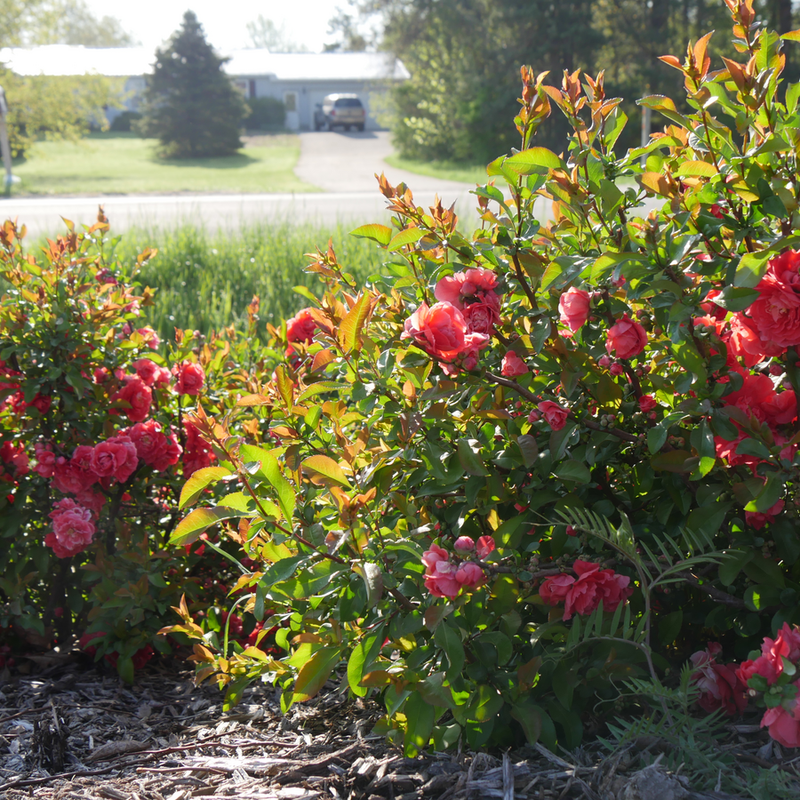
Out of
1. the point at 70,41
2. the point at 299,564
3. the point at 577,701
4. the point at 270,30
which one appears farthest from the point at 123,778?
the point at 270,30

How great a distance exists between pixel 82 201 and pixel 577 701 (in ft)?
62.8

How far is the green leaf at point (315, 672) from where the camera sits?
1.26 m

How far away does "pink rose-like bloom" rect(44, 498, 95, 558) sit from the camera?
1933 millimetres

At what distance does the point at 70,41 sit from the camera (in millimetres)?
66062

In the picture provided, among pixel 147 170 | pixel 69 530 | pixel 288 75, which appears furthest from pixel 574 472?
pixel 288 75

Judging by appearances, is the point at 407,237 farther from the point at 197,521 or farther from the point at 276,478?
the point at 197,521

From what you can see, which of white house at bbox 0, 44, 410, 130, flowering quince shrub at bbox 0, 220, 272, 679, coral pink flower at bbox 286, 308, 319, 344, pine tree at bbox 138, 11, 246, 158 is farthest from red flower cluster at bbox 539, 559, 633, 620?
white house at bbox 0, 44, 410, 130

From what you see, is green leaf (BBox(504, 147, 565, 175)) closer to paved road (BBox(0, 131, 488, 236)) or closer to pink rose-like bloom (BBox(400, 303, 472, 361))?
pink rose-like bloom (BBox(400, 303, 472, 361))

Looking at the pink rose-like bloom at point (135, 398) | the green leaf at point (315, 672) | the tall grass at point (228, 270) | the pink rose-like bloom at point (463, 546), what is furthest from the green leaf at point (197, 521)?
the tall grass at point (228, 270)

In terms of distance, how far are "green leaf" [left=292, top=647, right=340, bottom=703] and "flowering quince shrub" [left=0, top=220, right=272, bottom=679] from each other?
29.6 inches

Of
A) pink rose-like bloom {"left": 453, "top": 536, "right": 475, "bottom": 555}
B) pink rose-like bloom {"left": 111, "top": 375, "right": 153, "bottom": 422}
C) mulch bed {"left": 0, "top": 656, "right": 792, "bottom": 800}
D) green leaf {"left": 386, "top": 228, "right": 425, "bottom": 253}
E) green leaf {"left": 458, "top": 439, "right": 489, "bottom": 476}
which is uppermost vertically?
green leaf {"left": 386, "top": 228, "right": 425, "bottom": 253}

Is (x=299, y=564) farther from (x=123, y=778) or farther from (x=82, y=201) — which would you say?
(x=82, y=201)

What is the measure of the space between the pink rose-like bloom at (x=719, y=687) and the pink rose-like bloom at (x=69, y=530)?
1528 mm

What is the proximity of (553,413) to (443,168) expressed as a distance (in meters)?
23.3
